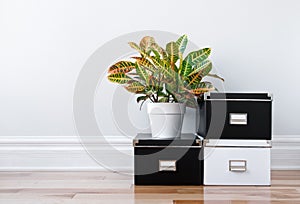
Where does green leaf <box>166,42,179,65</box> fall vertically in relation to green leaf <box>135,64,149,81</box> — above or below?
above

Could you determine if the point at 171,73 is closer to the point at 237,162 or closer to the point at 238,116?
the point at 238,116

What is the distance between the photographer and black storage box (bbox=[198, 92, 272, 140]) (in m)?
1.75

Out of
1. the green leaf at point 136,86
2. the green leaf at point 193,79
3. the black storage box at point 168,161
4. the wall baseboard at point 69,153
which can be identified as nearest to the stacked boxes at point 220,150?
the black storage box at point 168,161

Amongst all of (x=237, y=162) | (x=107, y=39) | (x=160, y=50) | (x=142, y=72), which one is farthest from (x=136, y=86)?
(x=237, y=162)

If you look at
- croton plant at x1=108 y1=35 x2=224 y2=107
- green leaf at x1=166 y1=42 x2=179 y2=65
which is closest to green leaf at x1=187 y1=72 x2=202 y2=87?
croton plant at x1=108 y1=35 x2=224 y2=107

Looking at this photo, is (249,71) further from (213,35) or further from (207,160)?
(207,160)

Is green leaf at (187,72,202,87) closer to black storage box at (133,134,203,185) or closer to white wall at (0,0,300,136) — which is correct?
black storage box at (133,134,203,185)

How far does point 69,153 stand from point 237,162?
0.87 metres

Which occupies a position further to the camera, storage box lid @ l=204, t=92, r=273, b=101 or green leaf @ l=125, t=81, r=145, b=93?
green leaf @ l=125, t=81, r=145, b=93

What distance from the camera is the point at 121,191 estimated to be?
5.52 ft

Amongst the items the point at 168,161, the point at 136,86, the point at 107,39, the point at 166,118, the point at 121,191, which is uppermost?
the point at 107,39

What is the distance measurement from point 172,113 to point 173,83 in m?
0.13

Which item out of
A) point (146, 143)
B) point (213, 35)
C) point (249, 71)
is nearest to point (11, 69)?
point (146, 143)

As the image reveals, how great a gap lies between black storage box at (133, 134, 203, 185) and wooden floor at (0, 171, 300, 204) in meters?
0.05
